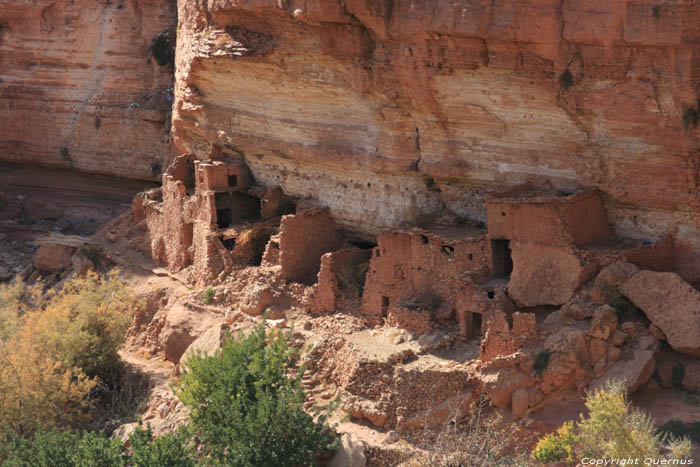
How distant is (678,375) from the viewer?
1973 centimetres

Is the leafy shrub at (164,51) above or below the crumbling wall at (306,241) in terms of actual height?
above

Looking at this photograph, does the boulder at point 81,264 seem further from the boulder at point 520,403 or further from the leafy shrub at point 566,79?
the leafy shrub at point 566,79

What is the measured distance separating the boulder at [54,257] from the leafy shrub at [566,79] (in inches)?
640

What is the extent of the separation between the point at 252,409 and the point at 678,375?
309 inches

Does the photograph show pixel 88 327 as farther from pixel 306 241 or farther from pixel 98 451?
pixel 98 451

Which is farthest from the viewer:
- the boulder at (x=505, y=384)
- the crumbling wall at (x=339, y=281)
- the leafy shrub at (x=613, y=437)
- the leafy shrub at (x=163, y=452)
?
the crumbling wall at (x=339, y=281)

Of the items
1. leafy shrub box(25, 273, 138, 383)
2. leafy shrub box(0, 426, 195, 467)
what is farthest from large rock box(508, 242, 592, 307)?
leafy shrub box(25, 273, 138, 383)

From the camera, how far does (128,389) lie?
25.2 m

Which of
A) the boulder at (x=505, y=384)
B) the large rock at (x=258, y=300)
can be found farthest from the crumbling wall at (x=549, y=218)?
the large rock at (x=258, y=300)

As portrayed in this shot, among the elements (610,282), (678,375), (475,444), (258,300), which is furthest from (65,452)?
(678,375)

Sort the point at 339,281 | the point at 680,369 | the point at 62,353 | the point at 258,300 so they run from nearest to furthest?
the point at 680,369 → the point at 62,353 → the point at 339,281 → the point at 258,300

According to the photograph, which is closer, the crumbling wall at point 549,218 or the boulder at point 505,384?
the boulder at point 505,384

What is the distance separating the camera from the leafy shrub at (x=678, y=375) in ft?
64.6

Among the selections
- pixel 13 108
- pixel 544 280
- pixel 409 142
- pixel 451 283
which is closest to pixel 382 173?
pixel 409 142
